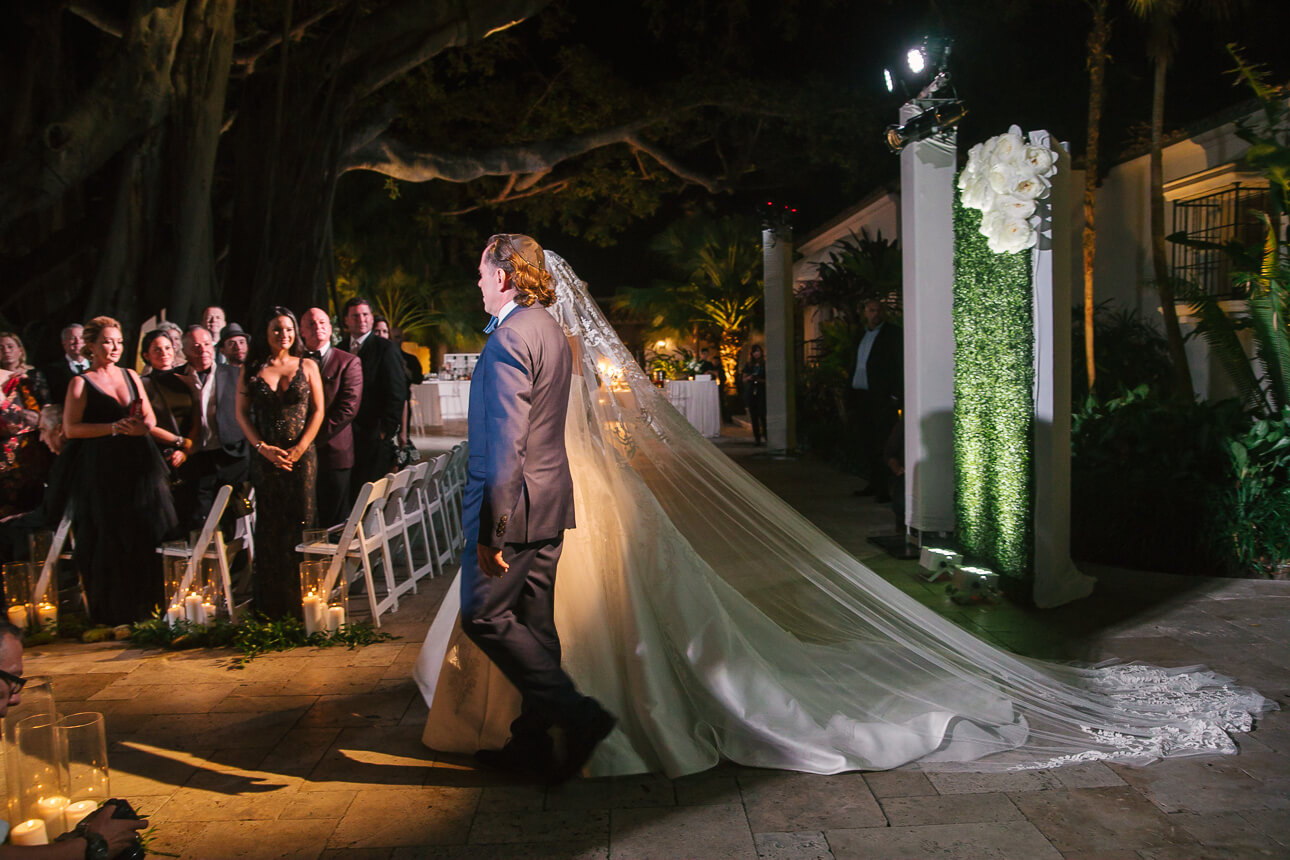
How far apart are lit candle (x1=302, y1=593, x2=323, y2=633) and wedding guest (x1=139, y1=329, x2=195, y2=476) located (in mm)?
1547

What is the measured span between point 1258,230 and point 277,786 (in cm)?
1232

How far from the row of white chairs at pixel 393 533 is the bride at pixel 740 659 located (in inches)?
48.4

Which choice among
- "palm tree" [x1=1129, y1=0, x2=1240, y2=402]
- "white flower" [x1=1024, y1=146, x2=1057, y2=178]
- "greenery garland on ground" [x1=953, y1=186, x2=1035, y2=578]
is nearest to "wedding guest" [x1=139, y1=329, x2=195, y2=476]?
"greenery garland on ground" [x1=953, y1=186, x2=1035, y2=578]

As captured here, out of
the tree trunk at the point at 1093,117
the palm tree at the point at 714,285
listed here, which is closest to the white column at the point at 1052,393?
the tree trunk at the point at 1093,117

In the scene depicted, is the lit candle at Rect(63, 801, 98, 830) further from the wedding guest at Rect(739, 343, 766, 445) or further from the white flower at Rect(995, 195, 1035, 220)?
the wedding guest at Rect(739, 343, 766, 445)

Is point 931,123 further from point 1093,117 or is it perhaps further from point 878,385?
point 1093,117

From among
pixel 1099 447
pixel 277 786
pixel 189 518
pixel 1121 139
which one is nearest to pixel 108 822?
pixel 277 786

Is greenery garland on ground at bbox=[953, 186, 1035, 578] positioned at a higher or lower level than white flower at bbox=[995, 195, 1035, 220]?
lower

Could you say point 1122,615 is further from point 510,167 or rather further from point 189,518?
point 510,167

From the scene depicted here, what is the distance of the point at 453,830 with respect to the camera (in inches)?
122

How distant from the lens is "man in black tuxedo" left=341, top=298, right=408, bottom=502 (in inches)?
267

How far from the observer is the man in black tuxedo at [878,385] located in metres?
8.45

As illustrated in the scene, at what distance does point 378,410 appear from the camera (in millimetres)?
6824

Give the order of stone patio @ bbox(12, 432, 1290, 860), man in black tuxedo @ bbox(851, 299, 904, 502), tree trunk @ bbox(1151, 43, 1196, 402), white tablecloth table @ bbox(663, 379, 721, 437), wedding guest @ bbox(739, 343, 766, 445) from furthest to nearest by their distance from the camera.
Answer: white tablecloth table @ bbox(663, 379, 721, 437), wedding guest @ bbox(739, 343, 766, 445), tree trunk @ bbox(1151, 43, 1196, 402), man in black tuxedo @ bbox(851, 299, 904, 502), stone patio @ bbox(12, 432, 1290, 860)
